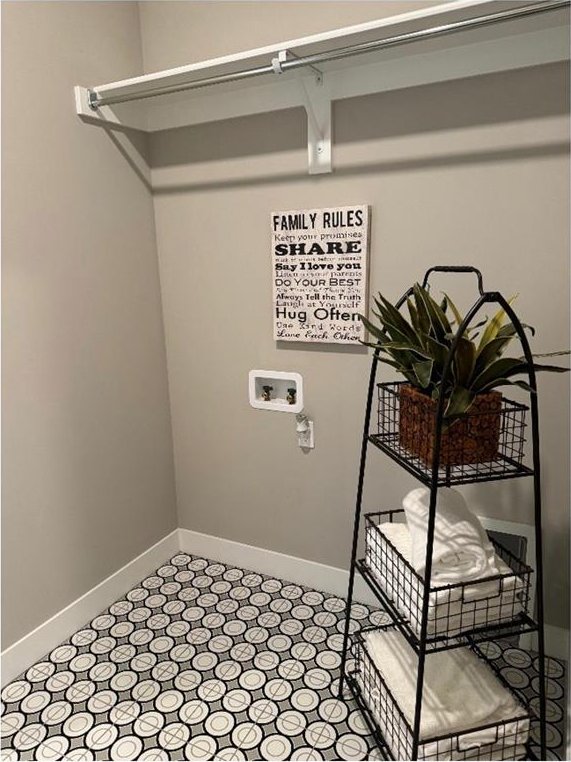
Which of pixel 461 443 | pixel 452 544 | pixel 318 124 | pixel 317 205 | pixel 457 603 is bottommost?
pixel 457 603

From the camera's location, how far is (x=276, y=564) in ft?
6.58

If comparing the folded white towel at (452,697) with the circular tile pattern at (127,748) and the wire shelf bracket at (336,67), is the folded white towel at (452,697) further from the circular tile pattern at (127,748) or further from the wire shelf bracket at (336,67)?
the wire shelf bracket at (336,67)

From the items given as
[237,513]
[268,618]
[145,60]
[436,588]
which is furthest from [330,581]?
[145,60]

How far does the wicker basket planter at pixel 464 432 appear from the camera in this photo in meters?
1.09

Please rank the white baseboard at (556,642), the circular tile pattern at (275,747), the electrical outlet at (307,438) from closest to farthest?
the circular tile pattern at (275,747)
the white baseboard at (556,642)
the electrical outlet at (307,438)

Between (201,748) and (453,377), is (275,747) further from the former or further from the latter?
(453,377)

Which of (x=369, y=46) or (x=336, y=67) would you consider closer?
(x=369, y=46)

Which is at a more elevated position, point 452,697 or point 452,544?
point 452,544

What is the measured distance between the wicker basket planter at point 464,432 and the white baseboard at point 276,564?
34.4 inches

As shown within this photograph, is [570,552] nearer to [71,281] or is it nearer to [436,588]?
[436,588]

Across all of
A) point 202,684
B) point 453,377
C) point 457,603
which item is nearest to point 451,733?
point 457,603

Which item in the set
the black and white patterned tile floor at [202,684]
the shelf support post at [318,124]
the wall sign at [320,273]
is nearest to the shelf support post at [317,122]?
the shelf support post at [318,124]

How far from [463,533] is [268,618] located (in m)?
0.88

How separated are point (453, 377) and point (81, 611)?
4.63 ft
